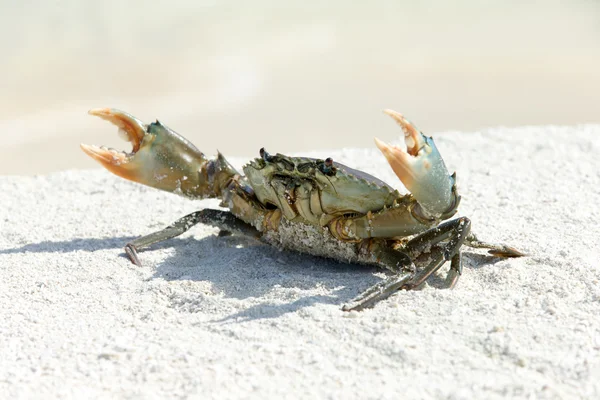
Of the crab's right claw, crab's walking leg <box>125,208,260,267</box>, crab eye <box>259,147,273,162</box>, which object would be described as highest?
crab eye <box>259,147,273,162</box>

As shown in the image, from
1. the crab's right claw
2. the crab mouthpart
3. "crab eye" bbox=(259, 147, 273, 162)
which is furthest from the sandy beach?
"crab eye" bbox=(259, 147, 273, 162)

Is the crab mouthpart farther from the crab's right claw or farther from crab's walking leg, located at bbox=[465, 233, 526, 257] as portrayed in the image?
crab's walking leg, located at bbox=[465, 233, 526, 257]

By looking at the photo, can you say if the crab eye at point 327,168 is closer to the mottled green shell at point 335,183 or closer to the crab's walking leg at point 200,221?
the mottled green shell at point 335,183

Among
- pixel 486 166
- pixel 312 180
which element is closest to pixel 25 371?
pixel 312 180

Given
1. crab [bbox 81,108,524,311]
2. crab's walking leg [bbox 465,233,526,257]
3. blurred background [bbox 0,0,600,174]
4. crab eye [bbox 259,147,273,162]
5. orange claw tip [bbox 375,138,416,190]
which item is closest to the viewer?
orange claw tip [bbox 375,138,416,190]

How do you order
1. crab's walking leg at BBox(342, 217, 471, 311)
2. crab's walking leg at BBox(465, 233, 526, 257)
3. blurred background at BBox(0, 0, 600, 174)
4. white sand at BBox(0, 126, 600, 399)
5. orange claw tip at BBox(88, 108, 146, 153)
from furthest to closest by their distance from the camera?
blurred background at BBox(0, 0, 600, 174), orange claw tip at BBox(88, 108, 146, 153), crab's walking leg at BBox(465, 233, 526, 257), crab's walking leg at BBox(342, 217, 471, 311), white sand at BBox(0, 126, 600, 399)

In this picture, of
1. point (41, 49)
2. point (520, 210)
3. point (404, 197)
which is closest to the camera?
point (404, 197)

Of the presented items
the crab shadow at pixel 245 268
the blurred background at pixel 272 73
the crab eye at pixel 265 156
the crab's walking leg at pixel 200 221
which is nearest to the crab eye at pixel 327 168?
the crab eye at pixel 265 156

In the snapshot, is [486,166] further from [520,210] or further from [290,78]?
[290,78]
